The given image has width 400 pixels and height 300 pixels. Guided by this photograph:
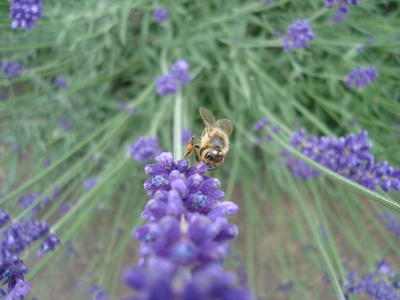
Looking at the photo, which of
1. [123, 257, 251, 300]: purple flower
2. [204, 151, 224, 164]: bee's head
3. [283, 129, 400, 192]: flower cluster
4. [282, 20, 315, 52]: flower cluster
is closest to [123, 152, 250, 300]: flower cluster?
[123, 257, 251, 300]: purple flower

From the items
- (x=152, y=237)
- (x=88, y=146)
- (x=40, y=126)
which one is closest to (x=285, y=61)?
(x=88, y=146)

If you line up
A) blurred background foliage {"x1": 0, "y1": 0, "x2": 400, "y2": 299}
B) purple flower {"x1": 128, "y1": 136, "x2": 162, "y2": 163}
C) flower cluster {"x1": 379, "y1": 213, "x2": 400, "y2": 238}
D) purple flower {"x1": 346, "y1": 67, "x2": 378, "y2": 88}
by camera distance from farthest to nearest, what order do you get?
1. blurred background foliage {"x1": 0, "y1": 0, "x2": 400, "y2": 299}
2. flower cluster {"x1": 379, "y1": 213, "x2": 400, "y2": 238}
3. purple flower {"x1": 346, "y1": 67, "x2": 378, "y2": 88}
4. purple flower {"x1": 128, "y1": 136, "x2": 162, "y2": 163}

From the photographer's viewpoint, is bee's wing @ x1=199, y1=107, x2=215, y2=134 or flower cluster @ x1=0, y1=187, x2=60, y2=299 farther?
bee's wing @ x1=199, y1=107, x2=215, y2=134

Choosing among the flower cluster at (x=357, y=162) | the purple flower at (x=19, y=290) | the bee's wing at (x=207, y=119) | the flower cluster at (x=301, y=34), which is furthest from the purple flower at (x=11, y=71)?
the flower cluster at (x=357, y=162)

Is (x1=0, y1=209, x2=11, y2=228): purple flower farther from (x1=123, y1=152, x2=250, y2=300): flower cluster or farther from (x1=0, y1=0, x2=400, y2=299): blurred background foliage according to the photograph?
(x1=123, y1=152, x2=250, y2=300): flower cluster

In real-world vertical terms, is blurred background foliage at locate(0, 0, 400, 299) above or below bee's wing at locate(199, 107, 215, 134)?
above

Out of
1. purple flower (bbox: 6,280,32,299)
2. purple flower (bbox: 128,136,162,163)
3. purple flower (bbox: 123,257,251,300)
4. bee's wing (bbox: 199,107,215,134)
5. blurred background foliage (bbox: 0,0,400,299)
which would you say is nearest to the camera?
purple flower (bbox: 123,257,251,300)

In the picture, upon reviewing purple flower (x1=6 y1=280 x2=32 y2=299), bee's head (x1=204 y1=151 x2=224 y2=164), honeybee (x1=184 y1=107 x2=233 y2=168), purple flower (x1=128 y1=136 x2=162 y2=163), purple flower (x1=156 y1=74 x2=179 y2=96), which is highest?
purple flower (x1=156 y1=74 x2=179 y2=96)
